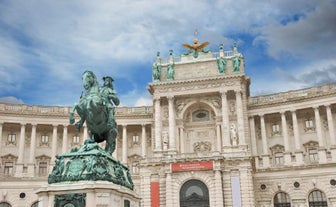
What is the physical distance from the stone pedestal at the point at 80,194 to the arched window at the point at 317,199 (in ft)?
124

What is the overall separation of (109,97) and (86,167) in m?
3.44

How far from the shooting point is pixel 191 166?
44.9 m

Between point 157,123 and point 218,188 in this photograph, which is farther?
point 157,123

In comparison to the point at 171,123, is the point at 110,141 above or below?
below

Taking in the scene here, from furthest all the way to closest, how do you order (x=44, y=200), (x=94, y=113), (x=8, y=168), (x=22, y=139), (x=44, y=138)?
(x=44, y=138), (x=8, y=168), (x=22, y=139), (x=94, y=113), (x=44, y=200)

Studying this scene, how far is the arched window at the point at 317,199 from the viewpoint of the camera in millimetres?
46312

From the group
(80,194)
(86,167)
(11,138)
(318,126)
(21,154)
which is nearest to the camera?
(80,194)

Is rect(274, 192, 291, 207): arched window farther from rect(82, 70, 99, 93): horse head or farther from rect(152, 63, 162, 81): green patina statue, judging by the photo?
rect(82, 70, 99, 93): horse head

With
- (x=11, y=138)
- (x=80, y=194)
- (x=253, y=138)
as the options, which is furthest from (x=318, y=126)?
(x=80, y=194)

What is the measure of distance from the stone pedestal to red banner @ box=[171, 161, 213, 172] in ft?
102

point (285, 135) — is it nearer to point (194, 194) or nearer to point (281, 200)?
point (281, 200)

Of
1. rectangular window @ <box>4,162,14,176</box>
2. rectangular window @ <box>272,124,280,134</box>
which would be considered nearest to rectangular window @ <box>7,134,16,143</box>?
rectangular window @ <box>4,162,14,176</box>

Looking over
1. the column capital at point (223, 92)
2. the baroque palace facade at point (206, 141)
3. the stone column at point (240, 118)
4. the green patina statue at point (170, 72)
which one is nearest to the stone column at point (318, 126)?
the baroque palace facade at point (206, 141)

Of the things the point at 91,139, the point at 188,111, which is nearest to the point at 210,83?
the point at 188,111
